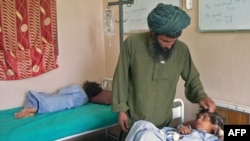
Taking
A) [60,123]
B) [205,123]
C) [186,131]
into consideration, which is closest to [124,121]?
[186,131]

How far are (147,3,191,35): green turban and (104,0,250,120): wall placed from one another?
0.71 m

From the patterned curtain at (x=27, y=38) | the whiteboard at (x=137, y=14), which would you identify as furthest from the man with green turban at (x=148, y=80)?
the patterned curtain at (x=27, y=38)

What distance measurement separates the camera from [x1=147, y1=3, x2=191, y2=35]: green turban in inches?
64.6

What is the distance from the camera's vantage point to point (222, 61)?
2.34m

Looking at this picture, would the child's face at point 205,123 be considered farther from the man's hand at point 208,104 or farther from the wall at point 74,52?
the wall at point 74,52

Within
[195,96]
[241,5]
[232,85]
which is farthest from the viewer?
[232,85]

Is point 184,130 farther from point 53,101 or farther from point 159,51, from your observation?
point 53,101

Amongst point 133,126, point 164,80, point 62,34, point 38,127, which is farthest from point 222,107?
point 62,34

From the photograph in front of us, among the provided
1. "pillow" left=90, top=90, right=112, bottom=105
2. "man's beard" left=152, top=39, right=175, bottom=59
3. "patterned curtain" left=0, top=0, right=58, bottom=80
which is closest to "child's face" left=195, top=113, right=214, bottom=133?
"man's beard" left=152, top=39, right=175, bottom=59

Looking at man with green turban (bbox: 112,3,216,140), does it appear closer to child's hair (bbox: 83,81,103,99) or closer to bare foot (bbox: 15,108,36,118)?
bare foot (bbox: 15,108,36,118)

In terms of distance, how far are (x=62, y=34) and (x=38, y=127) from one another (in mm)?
1260

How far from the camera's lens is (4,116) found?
2816 mm

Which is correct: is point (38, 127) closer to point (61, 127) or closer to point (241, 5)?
point (61, 127)

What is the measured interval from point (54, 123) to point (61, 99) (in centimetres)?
55
